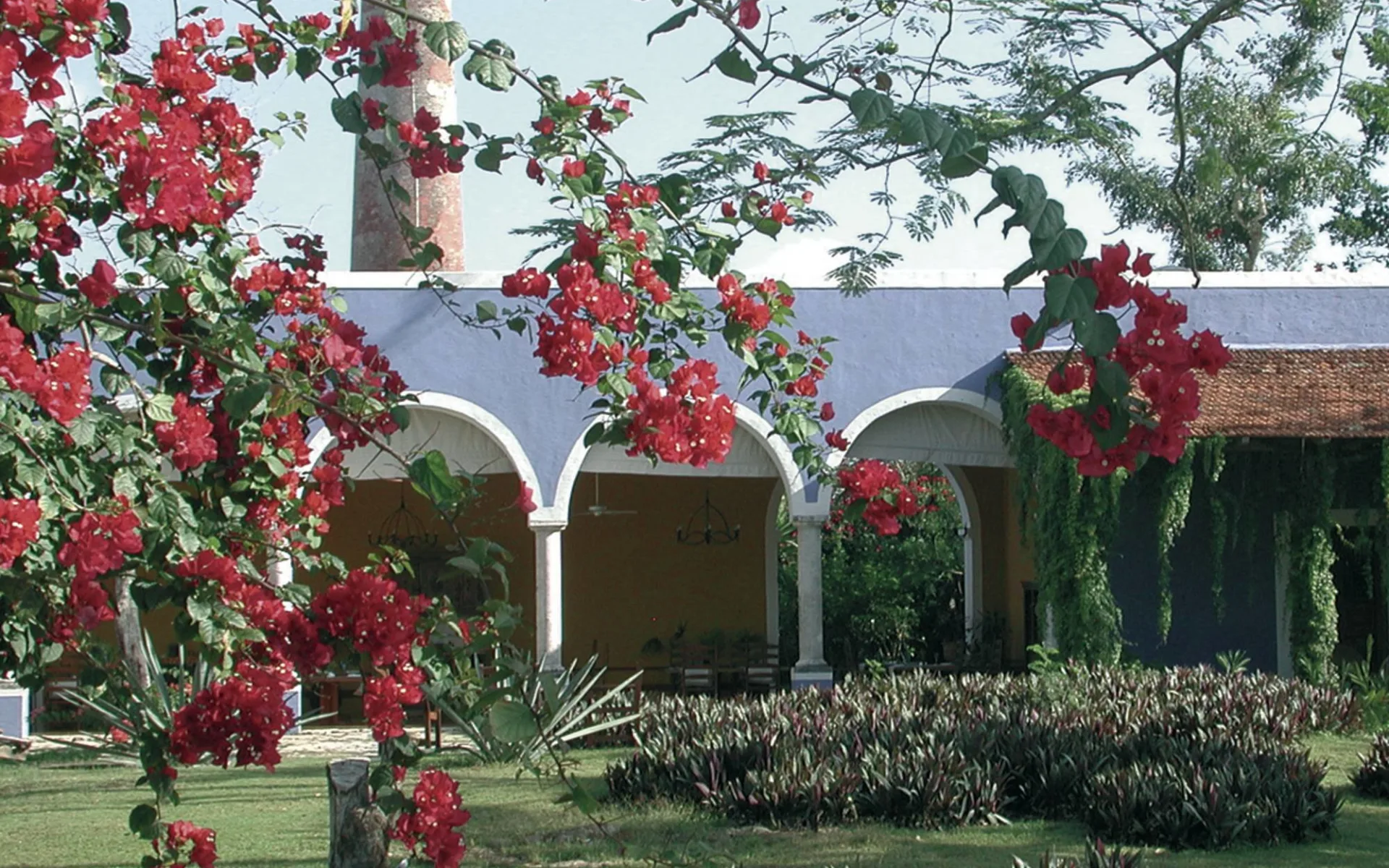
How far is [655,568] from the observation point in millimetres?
18234

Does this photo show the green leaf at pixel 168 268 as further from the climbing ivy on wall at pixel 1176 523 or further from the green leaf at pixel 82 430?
the climbing ivy on wall at pixel 1176 523

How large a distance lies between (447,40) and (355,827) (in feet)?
14.3

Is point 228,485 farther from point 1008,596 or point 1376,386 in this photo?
point 1008,596

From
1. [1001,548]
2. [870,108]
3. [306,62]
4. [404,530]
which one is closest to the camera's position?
[870,108]

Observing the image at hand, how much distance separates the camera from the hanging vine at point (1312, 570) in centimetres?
1371

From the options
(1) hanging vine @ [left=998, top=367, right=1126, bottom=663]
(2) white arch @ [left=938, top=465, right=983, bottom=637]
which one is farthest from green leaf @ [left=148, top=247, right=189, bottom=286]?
(2) white arch @ [left=938, top=465, right=983, bottom=637]

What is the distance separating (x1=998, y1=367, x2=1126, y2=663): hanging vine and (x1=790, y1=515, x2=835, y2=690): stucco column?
6.57 feet

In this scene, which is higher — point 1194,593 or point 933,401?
point 933,401

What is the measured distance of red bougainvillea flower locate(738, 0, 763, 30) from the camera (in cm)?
358

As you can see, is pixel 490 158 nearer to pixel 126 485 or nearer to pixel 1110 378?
pixel 126 485

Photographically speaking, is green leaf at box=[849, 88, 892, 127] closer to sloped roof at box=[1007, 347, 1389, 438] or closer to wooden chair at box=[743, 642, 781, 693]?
sloped roof at box=[1007, 347, 1389, 438]

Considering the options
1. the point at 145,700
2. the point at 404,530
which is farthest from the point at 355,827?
the point at 404,530

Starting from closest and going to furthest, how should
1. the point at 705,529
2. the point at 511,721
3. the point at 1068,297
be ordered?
the point at 1068,297 → the point at 511,721 → the point at 705,529

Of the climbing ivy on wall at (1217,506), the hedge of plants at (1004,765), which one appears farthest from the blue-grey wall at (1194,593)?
the hedge of plants at (1004,765)
